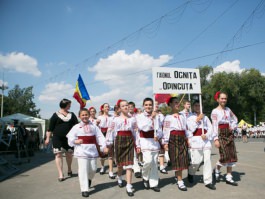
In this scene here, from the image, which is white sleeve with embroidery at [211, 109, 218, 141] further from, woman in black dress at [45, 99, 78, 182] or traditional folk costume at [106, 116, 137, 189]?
woman in black dress at [45, 99, 78, 182]

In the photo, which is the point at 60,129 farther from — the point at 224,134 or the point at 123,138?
the point at 224,134

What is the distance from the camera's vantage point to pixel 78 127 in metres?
5.39

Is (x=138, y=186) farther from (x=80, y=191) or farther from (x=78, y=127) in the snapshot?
(x=78, y=127)

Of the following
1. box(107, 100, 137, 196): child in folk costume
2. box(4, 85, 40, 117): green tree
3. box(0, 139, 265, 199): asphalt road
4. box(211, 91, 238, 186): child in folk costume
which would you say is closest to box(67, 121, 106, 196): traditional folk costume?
box(107, 100, 137, 196): child in folk costume

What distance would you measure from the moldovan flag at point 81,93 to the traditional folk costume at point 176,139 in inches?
299

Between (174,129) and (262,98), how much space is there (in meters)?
42.8

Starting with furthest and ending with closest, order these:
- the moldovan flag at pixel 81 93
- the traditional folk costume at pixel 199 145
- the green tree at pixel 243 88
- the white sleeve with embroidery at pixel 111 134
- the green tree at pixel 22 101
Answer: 1. the green tree at pixel 22 101
2. the green tree at pixel 243 88
3. the moldovan flag at pixel 81 93
4. the white sleeve with embroidery at pixel 111 134
5. the traditional folk costume at pixel 199 145

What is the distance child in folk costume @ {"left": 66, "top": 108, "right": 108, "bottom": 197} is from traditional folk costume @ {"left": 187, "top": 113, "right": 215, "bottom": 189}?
6.35ft

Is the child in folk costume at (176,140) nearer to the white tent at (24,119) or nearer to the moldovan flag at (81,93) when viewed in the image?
the moldovan flag at (81,93)

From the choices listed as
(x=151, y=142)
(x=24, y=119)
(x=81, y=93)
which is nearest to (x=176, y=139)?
(x=151, y=142)

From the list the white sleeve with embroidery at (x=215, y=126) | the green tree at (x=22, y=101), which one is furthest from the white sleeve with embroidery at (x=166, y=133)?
the green tree at (x=22, y=101)

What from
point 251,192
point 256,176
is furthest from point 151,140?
point 256,176

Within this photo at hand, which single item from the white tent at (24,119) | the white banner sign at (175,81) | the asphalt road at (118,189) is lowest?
the asphalt road at (118,189)

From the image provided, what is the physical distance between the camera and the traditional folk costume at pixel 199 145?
538 centimetres
